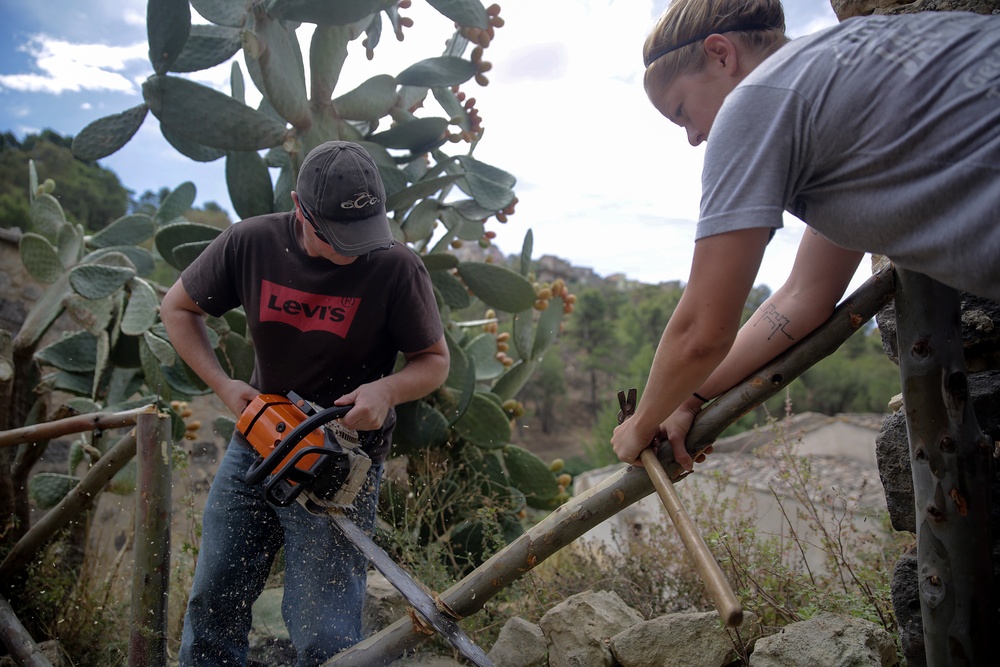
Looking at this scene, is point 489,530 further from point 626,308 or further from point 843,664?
point 626,308

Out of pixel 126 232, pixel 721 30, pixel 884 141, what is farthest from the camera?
pixel 126 232

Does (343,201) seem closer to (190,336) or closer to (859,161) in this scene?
(190,336)

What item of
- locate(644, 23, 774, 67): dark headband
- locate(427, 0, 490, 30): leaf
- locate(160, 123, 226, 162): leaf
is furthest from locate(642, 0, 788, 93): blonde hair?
locate(160, 123, 226, 162): leaf

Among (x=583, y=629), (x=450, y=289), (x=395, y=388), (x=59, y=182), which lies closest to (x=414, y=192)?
(x=450, y=289)

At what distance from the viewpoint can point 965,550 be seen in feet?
4.48

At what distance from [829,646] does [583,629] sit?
78cm

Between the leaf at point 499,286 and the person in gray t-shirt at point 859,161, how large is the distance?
102 inches

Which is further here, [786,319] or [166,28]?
[166,28]

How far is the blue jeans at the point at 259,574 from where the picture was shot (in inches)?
81.0

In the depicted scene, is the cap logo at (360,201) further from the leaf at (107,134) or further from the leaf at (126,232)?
the leaf at (126,232)

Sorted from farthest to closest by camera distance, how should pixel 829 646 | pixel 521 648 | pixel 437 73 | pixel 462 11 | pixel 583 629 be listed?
pixel 437 73
pixel 462 11
pixel 521 648
pixel 583 629
pixel 829 646

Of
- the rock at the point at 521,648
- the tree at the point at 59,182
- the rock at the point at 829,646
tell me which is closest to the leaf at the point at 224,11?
the rock at the point at 521,648

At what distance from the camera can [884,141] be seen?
1083mm

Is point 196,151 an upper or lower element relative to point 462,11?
lower
